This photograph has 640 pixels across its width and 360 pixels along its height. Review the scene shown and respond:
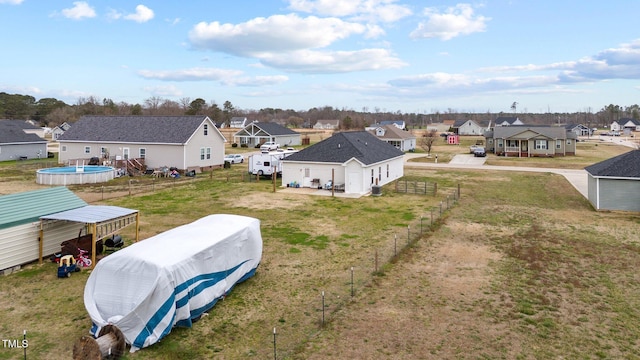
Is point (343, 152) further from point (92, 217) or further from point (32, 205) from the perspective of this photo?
point (32, 205)

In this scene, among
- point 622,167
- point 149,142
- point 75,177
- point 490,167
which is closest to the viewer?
point 622,167

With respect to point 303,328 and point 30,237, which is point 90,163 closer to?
point 30,237

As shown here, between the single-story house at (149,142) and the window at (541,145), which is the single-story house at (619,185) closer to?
the single-story house at (149,142)

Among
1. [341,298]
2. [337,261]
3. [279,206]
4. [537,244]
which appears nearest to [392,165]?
[279,206]

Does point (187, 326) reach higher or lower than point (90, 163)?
lower

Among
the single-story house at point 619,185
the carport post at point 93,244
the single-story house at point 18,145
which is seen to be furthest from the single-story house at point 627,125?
the carport post at point 93,244

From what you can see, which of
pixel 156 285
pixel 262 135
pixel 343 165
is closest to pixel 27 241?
→ pixel 156 285
